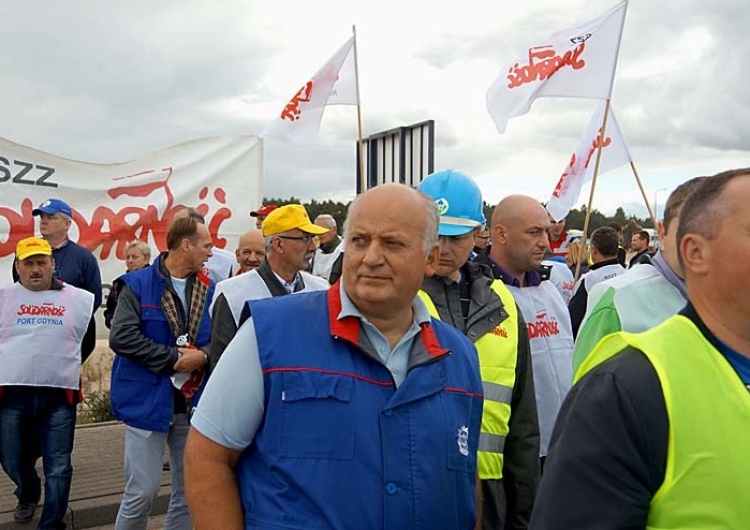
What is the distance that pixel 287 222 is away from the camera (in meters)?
4.57

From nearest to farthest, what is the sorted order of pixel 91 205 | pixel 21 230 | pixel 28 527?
1. pixel 28 527
2. pixel 21 230
3. pixel 91 205

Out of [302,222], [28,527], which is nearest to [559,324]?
[302,222]

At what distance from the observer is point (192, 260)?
4.84 metres

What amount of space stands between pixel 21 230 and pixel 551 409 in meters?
6.55

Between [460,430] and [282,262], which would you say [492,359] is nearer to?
[460,430]

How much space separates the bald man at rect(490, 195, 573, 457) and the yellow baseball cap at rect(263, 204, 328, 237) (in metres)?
1.23

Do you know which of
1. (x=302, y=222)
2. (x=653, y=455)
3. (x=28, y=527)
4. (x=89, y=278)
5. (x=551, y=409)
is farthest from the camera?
(x=89, y=278)

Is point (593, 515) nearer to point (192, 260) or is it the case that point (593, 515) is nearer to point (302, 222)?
point (302, 222)

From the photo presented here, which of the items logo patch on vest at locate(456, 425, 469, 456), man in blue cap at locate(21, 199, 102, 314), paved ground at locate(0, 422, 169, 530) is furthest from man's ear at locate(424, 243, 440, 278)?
man in blue cap at locate(21, 199, 102, 314)

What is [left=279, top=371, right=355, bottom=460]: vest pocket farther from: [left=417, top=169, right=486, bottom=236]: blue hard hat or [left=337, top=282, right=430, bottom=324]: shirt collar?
[left=417, top=169, right=486, bottom=236]: blue hard hat

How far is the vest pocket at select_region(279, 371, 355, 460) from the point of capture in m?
2.00

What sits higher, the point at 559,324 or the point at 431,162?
the point at 431,162

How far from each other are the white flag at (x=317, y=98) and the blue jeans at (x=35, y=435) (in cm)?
329

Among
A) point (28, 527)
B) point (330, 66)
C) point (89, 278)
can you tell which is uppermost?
point (330, 66)
